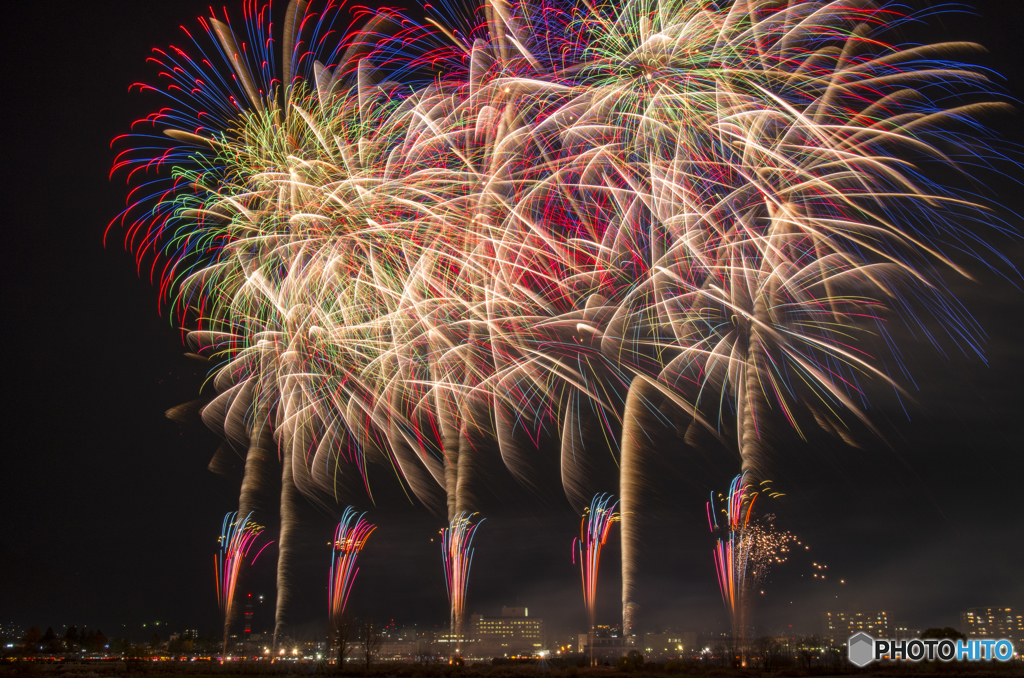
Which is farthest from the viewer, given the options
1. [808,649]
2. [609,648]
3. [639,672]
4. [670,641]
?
[670,641]

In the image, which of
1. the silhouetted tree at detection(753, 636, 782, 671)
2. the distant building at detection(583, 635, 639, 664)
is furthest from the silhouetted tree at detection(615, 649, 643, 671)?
the distant building at detection(583, 635, 639, 664)

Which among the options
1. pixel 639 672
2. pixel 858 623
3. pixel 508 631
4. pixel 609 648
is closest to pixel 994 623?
pixel 858 623

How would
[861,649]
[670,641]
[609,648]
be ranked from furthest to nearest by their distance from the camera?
[670,641] → [609,648] → [861,649]

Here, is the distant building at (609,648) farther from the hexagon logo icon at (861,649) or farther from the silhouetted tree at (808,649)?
the hexagon logo icon at (861,649)

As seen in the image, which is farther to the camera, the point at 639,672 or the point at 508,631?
the point at 508,631

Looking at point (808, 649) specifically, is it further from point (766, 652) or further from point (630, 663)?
point (630, 663)

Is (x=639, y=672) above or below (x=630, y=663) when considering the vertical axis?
above

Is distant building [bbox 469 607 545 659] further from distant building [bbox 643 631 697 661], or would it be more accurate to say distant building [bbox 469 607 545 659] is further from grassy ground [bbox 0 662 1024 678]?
grassy ground [bbox 0 662 1024 678]
